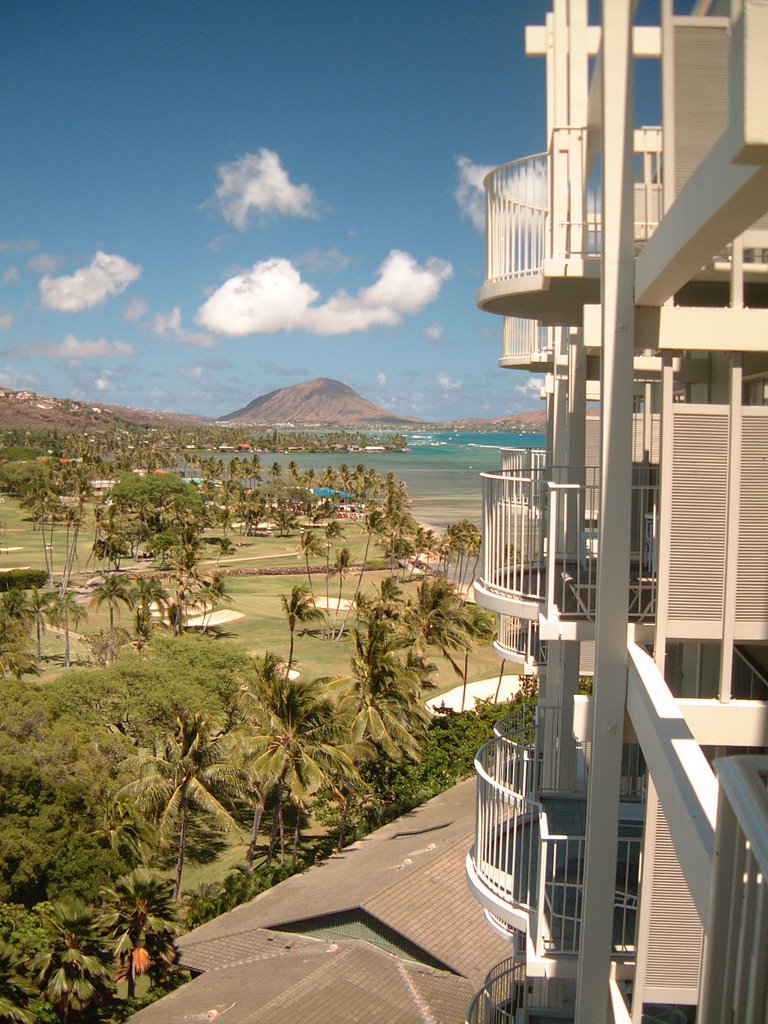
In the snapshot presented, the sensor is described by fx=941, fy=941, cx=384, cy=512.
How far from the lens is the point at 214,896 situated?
70.5 feet

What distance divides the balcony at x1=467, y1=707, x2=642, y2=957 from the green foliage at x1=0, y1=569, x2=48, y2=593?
54931mm

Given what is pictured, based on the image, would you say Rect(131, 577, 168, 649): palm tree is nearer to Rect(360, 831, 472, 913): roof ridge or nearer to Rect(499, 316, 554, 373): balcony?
Rect(360, 831, 472, 913): roof ridge

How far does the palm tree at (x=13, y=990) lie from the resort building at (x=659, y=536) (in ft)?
32.4

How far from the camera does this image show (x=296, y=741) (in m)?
22.5

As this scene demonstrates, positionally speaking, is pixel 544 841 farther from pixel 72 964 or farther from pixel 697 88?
pixel 72 964

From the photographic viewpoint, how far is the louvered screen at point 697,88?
4.67m

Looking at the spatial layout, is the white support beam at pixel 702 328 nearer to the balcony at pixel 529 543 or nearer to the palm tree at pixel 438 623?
the balcony at pixel 529 543

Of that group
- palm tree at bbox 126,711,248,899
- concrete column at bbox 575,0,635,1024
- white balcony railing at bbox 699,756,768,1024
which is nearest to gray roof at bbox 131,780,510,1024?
palm tree at bbox 126,711,248,899

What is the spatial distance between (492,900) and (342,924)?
11947mm

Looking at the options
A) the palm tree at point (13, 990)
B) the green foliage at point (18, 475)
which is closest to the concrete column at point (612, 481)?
the palm tree at point (13, 990)

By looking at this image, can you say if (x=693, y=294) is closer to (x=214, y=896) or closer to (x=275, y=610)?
(x=214, y=896)

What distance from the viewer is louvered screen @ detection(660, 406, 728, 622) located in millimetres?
4531

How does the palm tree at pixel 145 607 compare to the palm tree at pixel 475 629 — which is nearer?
the palm tree at pixel 475 629

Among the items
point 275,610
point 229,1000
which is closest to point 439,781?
point 229,1000
